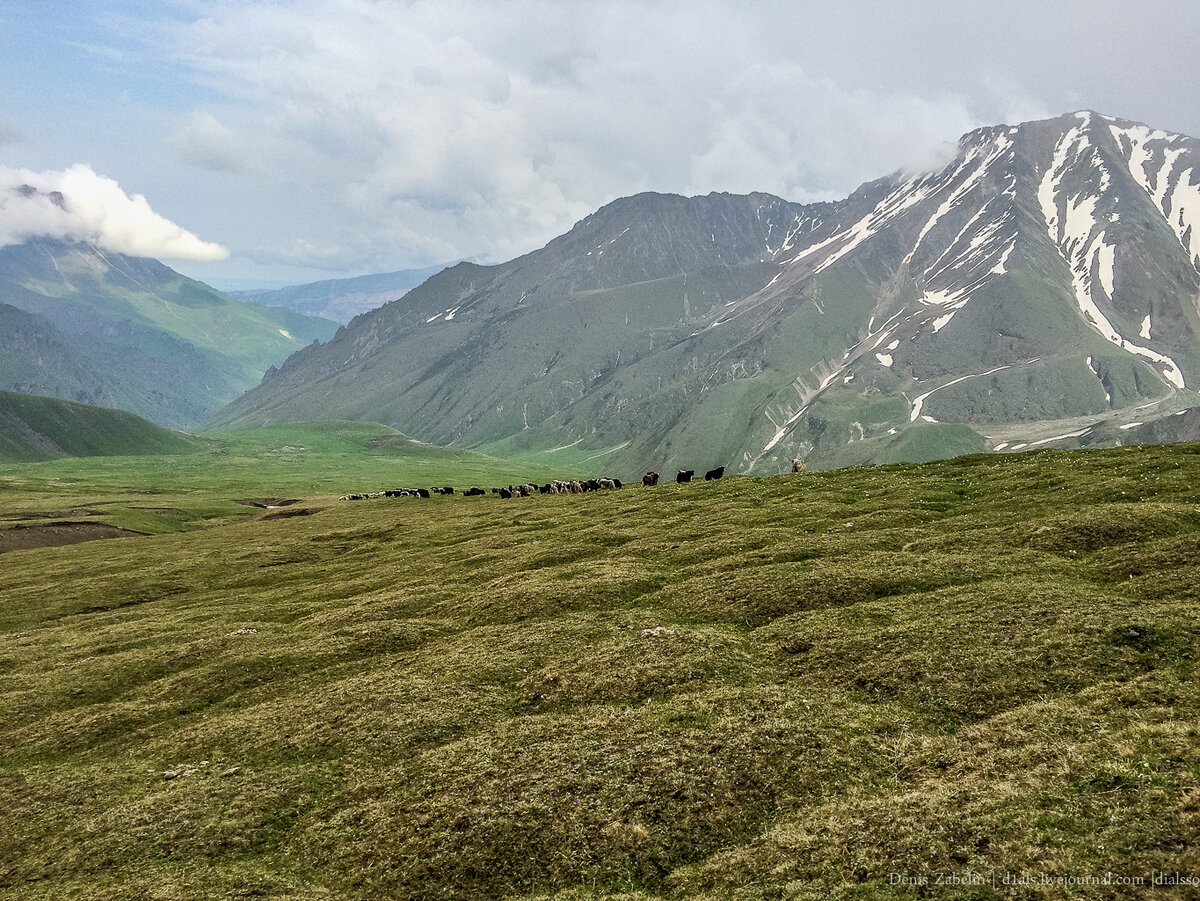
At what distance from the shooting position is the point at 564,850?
18.7 meters

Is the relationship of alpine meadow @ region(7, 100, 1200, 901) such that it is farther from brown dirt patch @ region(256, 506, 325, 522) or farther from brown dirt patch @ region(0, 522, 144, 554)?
brown dirt patch @ region(256, 506, 325, 522)

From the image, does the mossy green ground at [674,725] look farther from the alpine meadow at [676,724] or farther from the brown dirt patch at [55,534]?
the brown dirt patch at [55,534]

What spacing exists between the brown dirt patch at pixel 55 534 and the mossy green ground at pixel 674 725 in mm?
60778

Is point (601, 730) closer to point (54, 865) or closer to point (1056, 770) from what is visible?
point (1056, 770)

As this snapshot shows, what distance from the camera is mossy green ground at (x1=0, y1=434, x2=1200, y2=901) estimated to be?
660 inches

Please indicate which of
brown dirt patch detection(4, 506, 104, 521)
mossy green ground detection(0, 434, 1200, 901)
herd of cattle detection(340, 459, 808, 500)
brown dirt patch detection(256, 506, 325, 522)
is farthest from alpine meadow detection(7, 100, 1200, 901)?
brown dirt patch detection(4, 506, 104, 521)

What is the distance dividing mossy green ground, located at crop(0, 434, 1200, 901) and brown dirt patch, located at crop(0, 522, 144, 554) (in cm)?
6078

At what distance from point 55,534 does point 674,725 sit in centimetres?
11923

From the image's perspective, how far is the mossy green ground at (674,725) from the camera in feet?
55.0

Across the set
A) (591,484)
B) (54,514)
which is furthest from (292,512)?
(591,484)

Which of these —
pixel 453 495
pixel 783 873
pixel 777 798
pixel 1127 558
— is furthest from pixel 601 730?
pixel 453 495

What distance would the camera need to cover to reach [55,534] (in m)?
102

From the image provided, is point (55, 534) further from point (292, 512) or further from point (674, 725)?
point (674, 725)

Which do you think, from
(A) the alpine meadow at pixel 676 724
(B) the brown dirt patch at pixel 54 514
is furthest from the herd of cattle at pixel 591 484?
(B) the brown dirt patch at pixel 54 514
